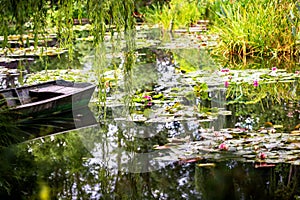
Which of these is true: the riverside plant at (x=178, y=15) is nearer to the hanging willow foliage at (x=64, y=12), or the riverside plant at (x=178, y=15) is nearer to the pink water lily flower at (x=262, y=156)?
the pink water lily flower at (x=262, y=156)

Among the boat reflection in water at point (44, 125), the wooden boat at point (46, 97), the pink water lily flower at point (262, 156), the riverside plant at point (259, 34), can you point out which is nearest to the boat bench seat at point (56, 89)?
the wooden boat at point (46, 97)

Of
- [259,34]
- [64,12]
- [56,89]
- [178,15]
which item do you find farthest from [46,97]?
[178,15]

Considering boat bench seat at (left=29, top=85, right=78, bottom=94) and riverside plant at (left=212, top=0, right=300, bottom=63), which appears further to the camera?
riverside plant at (left=212, top=0, right=300, bottom=63)

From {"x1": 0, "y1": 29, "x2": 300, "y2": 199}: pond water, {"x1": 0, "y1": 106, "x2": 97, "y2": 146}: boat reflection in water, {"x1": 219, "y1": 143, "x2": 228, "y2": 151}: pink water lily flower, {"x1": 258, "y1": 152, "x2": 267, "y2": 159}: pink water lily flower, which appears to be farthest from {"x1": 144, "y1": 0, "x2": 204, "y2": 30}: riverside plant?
{"x1": 258, "y1": 152, "x2": 267, "y2": 159}: pink water lily flower

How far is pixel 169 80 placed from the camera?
17.8ft

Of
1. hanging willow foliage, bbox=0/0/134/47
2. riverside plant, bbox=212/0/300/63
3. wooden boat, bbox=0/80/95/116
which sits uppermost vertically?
hanging willow foliage, bbox=0/0/134/47

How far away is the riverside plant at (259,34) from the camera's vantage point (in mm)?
6406

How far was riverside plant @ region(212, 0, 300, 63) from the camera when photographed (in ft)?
21.0

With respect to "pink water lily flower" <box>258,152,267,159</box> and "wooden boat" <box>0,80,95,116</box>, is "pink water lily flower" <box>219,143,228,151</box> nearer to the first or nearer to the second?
"pink water lily flower" <box>258,152,267,159</box>

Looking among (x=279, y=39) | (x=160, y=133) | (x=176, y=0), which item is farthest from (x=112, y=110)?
(x=176, y=0)

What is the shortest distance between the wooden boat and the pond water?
9cm

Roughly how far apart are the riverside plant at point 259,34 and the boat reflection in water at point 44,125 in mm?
2860

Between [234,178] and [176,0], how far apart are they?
8525mm

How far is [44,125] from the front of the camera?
3969 millimetres
